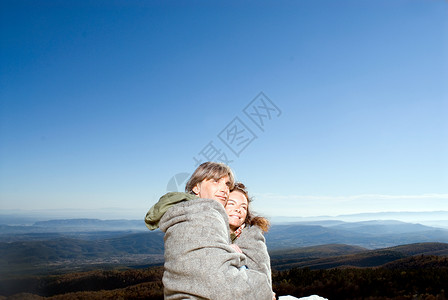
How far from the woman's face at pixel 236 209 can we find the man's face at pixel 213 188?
543 mm

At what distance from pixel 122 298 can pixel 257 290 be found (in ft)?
26.8

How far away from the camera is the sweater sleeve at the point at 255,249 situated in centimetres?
334

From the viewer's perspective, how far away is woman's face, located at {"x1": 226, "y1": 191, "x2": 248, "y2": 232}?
12.6 ft

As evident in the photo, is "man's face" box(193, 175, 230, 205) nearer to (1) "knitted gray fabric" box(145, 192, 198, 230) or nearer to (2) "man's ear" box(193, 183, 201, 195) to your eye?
(2) "man's ear" box(193, 183, 201, 195)

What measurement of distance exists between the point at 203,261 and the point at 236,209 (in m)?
1.59

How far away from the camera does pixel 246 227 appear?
3920 millimetres

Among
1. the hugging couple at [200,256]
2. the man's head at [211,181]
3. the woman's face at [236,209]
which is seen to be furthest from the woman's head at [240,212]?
the hugging couple at [200,256]

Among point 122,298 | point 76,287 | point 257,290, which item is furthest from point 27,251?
point 257,290

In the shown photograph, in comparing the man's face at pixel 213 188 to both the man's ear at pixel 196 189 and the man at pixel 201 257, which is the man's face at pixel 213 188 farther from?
the man at pixel 201 257

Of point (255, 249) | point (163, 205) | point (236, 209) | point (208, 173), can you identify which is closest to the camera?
point (163, 205)

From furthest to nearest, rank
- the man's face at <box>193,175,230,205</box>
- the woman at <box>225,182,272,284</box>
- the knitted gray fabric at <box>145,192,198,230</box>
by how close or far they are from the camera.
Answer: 1. the woman at <box>225,182,272,284</box>
2. the man's face at <box>193,175,230,205</box>
3. the knitted gray fabric at <box>145,192,198,230</box>

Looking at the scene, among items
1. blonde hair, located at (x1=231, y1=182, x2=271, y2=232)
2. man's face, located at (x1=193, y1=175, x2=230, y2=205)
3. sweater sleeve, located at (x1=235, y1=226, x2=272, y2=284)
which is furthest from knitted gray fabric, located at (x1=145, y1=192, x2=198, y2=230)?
blonde hair, located at (x1=231, y1=182, x2=271, y2=232)

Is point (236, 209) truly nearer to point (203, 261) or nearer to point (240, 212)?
point (240, 212)

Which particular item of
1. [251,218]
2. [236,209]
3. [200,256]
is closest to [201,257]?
[200,256]
